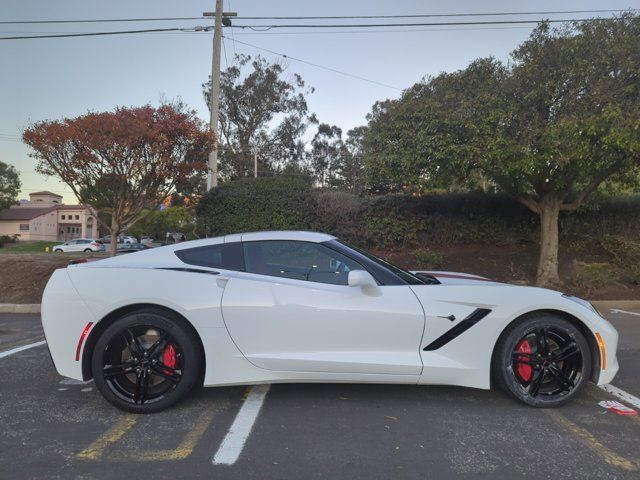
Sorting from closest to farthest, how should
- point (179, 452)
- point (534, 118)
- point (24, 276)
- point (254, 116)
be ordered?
point (179, 452) < point (534, 118) < point (24, 276) < point (254, 116)

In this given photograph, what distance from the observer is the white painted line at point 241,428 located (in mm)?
2859

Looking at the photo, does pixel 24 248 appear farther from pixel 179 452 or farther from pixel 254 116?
pixel 179 452

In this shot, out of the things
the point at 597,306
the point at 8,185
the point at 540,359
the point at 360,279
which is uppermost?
the point at 8,185

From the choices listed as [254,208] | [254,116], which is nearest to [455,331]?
[254,208]

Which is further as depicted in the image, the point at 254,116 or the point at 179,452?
the point at 254,116

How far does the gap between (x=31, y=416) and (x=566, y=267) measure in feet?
38.4

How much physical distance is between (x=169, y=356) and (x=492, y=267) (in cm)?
979

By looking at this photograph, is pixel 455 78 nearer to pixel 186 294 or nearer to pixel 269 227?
pixel 269 227

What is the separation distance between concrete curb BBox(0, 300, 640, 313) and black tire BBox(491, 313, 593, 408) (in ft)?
19.6

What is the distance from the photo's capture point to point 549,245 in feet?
34.7

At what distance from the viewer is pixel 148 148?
31.3 ft

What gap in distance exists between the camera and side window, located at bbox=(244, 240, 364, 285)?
3.62 meters

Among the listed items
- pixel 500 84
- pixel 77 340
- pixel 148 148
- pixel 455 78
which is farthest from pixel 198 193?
pixel 77 340

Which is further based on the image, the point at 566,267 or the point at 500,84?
the point at 566,267
